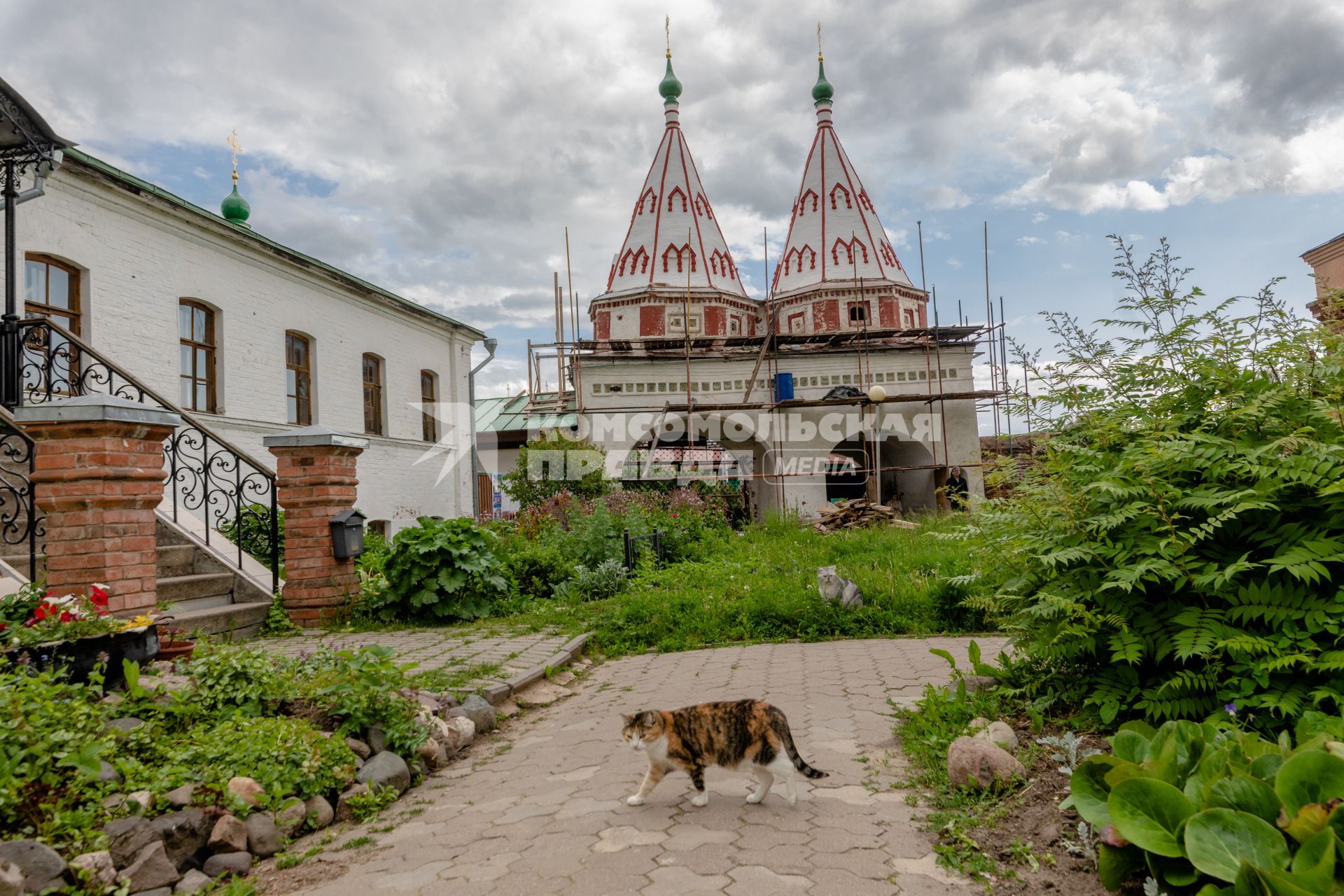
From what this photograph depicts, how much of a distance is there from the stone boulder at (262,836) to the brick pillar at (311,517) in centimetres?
512

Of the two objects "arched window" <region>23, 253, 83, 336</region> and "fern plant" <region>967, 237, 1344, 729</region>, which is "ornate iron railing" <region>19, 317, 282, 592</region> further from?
"fern plant" <region>967, 237, 1344, 729</region>

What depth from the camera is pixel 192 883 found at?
302 cm

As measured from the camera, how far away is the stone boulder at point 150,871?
2891mm

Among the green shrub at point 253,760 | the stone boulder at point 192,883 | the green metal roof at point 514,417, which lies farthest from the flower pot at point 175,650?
the green metal roof at point 514,417

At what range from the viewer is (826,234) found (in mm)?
23625

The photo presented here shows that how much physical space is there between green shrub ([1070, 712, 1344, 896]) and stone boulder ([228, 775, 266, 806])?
3.18 m

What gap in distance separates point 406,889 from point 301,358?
14.4 m

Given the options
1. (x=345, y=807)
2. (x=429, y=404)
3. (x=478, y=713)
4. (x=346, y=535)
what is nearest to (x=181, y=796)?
(x=345, y=807)

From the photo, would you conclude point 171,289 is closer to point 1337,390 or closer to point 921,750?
point 921,750

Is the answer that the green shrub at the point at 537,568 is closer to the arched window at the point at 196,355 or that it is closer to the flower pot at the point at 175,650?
the flower pot at the point at 175,650

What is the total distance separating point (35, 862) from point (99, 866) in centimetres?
20

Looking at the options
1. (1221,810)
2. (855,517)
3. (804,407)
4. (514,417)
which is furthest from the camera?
(514,417)

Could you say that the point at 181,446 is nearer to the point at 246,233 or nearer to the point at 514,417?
the point at 246,233

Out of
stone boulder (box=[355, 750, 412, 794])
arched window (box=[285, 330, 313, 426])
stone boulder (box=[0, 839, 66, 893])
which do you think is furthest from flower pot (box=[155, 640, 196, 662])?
arched window (box=[285, 330, 313, 426])
